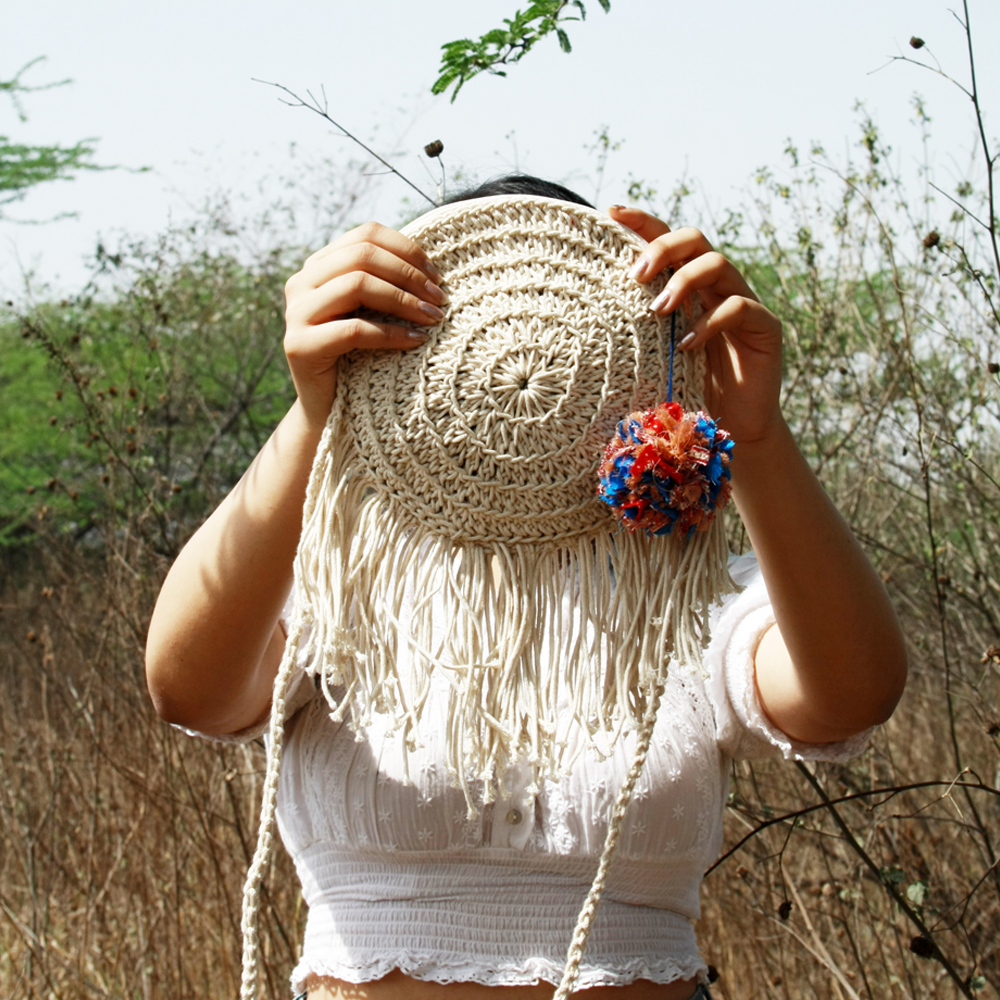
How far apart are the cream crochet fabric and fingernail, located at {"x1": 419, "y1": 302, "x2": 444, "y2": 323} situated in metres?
0.01

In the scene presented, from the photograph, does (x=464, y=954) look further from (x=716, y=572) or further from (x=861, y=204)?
(x=861, y=204)

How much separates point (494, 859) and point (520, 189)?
0.90 m

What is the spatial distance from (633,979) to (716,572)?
0.50 metres

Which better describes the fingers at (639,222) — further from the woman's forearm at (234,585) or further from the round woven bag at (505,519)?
the woman's forearm at (234,585)

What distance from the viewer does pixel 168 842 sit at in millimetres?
3062

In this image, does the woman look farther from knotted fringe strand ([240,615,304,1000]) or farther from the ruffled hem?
knotted fringe strand ([240,615,304,1000])

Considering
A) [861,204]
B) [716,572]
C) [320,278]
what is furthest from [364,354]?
[861,204]

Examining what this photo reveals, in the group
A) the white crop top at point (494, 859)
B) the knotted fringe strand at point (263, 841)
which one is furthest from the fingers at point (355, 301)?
the white crop top at point (494, 859)

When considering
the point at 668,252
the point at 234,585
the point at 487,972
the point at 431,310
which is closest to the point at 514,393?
the point at 431,310

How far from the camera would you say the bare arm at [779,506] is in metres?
1.16

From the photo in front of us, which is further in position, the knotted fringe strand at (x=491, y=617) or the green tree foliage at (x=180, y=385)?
the green tree foliage at (x=180, y=385)

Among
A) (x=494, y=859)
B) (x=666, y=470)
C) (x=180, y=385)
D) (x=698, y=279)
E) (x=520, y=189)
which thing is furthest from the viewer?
(x=180, y=385)

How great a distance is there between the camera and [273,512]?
3.89 ft

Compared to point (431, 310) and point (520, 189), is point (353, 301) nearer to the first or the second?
point (431, 310)
